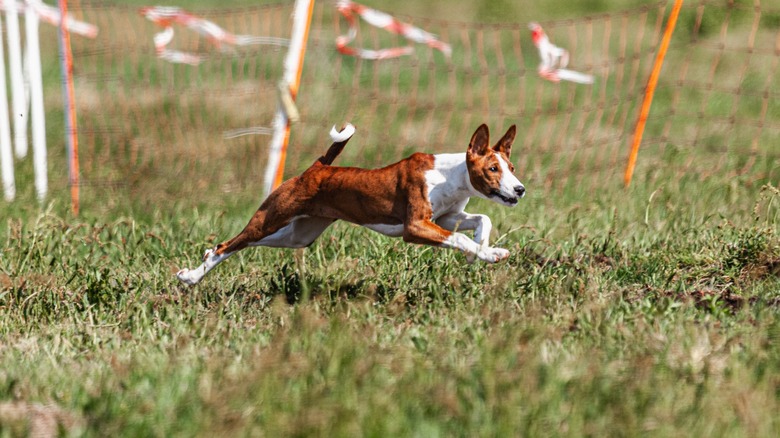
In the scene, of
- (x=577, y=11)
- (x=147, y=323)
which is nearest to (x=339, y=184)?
(x=147, y=323)

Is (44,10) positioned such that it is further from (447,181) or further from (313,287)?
(447,181)

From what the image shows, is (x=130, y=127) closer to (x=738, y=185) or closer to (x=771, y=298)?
(x=738, y=185)

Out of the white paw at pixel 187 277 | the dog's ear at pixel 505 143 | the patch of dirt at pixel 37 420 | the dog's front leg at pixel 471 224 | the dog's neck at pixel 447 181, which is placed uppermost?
the dog's ear at pixel 505 143

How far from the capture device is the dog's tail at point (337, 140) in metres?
5.44

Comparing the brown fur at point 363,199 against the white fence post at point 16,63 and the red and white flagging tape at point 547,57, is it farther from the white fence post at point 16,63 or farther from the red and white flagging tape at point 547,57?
the white fence post at point 16,63

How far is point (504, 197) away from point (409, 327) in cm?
75

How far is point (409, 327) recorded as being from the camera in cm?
484

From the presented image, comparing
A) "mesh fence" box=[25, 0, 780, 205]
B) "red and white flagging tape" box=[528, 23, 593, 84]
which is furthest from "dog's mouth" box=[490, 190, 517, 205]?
"red and white flagging tape" box=[528, 23, 593, 84]

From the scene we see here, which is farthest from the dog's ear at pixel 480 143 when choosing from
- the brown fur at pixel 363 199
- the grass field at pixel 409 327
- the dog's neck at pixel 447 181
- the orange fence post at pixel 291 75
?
the orange fence post at pixel 291 75

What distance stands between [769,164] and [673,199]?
1549 mm

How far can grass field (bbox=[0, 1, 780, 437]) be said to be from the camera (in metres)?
3.48

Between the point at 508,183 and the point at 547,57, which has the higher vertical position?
the point at 508,183

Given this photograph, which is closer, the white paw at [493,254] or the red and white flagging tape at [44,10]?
the white paw at [493,254]

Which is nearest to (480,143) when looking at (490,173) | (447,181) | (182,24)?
(490,173)
